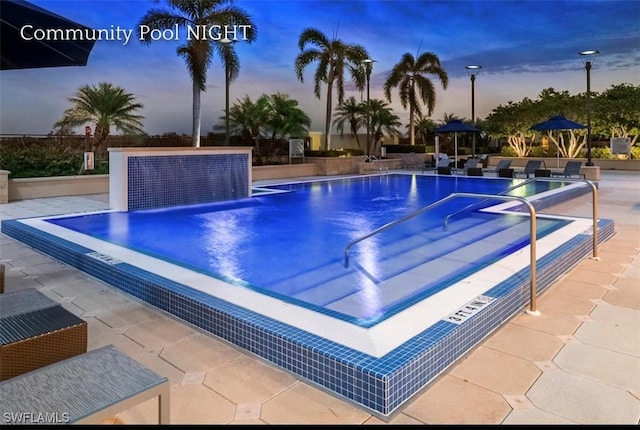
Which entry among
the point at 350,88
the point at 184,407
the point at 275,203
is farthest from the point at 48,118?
the point at 184,407

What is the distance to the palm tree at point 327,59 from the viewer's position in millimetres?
20484

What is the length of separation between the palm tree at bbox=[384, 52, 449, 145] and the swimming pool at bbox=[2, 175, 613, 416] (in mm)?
16486

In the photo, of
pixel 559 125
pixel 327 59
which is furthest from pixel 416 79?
pixel 559 125

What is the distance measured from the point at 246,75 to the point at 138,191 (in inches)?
556

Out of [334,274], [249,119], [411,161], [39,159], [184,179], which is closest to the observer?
[334,274]

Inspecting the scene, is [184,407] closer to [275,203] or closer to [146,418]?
[146,418]

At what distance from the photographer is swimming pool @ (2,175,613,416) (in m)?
2.83

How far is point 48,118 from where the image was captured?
1628cm

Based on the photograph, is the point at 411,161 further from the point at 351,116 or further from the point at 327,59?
the point at 351,116

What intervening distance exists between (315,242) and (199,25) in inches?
466

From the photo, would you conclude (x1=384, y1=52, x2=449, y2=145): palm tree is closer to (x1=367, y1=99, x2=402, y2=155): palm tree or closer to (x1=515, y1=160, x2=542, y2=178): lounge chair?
(x1=367, y1=99, x2=402, y2=155): palm tree

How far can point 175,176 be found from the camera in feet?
32.5

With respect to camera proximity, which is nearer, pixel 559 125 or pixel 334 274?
pixel 334 274

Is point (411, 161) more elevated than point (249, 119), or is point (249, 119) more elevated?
point (249, 119)
